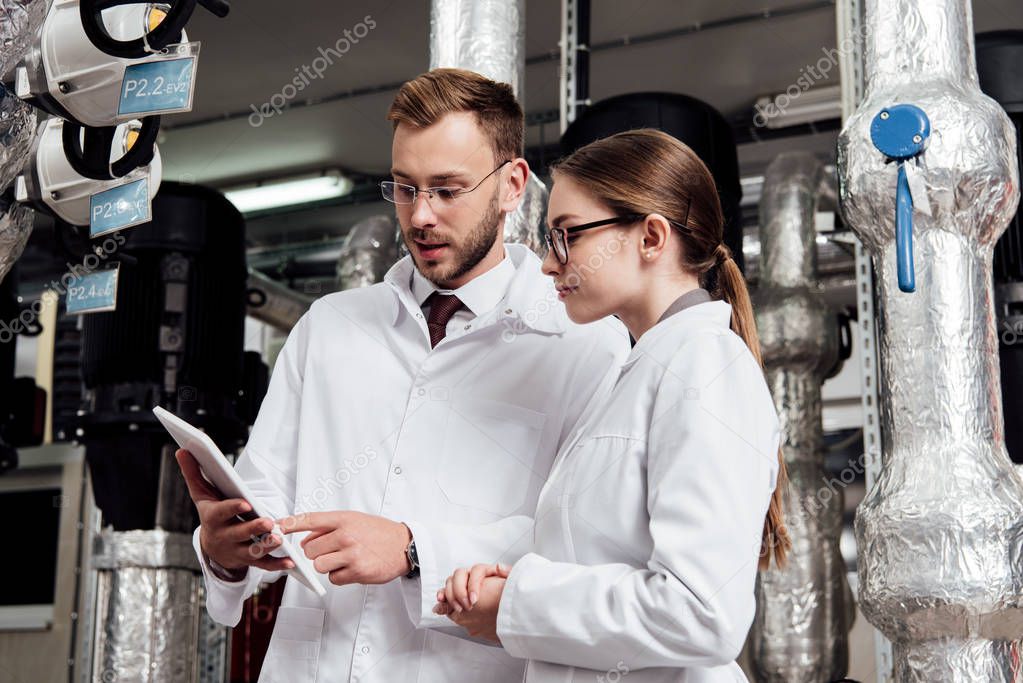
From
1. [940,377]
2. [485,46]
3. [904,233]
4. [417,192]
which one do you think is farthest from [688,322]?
[485,46]

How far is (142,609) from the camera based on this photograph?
2.78 metres

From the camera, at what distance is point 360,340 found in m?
1.47

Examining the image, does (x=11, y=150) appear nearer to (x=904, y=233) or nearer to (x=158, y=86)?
(x=158, y=86)

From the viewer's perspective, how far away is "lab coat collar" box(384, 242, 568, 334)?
1441 millimetres

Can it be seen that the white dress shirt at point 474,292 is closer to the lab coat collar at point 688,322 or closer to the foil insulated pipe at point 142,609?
the lab coat collar at point 688,322

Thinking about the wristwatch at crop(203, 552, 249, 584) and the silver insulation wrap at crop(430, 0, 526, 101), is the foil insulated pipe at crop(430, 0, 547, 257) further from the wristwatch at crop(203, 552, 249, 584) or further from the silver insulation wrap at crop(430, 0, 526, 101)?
the wristwatch at crop(203, 552, 249, 584)

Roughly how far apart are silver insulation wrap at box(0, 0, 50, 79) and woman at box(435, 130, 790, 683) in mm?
649

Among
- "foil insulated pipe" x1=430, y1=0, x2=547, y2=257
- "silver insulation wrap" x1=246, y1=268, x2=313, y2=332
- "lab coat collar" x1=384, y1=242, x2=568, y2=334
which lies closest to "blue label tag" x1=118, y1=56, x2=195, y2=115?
"lab coat collar" x1=384, y1=242, x2=568, y2=334

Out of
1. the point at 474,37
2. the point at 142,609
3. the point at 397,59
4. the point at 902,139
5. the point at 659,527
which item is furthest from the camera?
the point at 397,59

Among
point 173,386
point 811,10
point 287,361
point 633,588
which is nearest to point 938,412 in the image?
point 633,588

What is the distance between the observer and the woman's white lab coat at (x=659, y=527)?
98 centimetres

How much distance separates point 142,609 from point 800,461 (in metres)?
1.85

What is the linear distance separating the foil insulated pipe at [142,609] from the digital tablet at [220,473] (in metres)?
1.73

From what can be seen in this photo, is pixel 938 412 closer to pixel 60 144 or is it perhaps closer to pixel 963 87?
pixel 963 87
